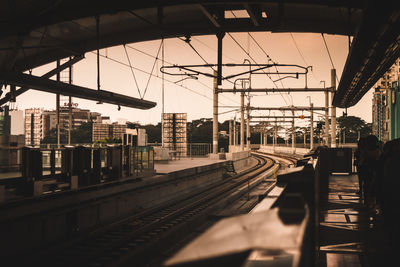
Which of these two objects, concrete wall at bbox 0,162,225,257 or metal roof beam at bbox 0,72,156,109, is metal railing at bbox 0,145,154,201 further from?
metal roof beam at bbox 0,72,156,109

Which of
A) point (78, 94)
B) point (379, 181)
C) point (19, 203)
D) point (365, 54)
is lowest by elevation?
point (19, 203)

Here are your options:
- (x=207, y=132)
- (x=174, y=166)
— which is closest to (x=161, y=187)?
(x=174, y=166)

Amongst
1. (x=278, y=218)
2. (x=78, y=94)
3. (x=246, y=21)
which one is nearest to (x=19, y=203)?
(x=78, y=94)

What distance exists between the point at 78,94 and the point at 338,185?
30.1ft

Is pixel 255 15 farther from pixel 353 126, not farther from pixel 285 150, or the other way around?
pixel 353 126

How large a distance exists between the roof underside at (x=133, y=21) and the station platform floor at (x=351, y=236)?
3.91 m

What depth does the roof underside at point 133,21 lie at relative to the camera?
31.6 feet

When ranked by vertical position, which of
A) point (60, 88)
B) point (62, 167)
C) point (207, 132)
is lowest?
point (62, 167)

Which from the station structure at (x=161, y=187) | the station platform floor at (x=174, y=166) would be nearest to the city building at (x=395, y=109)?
the station structure at (x=161, y=187)

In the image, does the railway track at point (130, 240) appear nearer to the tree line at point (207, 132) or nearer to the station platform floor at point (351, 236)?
the station platform floor at point (351, 236)

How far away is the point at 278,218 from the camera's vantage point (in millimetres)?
1433

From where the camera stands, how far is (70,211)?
430 inches

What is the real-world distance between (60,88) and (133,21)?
4792 millimetres

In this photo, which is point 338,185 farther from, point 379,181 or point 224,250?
point 224,250
